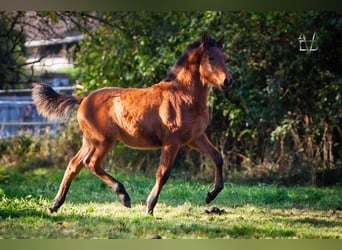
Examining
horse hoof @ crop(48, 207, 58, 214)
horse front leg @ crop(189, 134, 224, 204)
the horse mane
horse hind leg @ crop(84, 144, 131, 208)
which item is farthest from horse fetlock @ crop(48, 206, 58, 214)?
the horse mane

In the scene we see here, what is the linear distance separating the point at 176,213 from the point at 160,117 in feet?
2.74

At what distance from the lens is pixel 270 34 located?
7773 millimetres

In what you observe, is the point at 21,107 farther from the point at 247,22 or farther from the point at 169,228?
the point at 169,228

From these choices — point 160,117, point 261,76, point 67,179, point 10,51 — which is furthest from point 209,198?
point 10,51

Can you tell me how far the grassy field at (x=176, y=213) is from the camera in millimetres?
4855

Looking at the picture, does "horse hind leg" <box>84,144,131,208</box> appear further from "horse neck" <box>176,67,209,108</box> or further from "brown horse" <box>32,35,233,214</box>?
"horse neck" <box>176,67,209,108</box>

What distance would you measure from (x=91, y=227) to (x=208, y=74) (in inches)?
63.3

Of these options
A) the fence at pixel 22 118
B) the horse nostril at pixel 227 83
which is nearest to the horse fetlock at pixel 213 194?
the horse nostril at pixel 227 83

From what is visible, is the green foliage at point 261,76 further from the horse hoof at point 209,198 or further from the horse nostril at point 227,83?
the horse nostril at point 227,83

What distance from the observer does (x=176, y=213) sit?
5406mm

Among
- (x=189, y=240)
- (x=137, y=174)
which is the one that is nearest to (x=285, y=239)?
(x=189, y=240)

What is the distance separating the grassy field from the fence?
1509 mm

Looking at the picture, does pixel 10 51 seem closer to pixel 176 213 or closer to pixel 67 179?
pixel 67 179

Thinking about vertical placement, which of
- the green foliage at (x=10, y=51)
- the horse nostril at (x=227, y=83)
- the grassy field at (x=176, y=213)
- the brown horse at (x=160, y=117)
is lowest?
the grassy field at (x=176, y=213)
